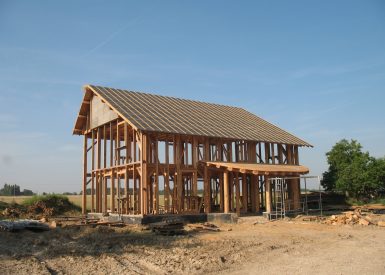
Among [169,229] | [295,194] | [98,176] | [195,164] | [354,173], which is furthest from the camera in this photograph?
[354,173]

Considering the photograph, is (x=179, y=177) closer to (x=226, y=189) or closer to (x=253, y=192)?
(x=226, y=189)

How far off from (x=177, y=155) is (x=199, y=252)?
10242 mm

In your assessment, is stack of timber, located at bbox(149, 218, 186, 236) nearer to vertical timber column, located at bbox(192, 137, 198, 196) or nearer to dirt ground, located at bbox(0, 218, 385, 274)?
dirt ground, located at bbox(0, 218, 385, 274)

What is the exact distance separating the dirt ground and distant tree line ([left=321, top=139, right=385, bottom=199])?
1505cm

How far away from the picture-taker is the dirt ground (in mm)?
9805

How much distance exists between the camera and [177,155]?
71.4ft

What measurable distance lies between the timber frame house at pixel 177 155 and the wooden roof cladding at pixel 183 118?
55 mm

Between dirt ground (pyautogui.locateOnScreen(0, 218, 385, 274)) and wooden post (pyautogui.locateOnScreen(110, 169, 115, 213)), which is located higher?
wooden post (pyautogui.locateOnScreen(110, 169, 115, 213))

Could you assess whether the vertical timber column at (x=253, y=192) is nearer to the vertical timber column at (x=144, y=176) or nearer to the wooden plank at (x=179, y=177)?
the wooden plank at (x=179, y=177)

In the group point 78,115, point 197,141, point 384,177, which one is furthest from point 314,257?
point 384,177

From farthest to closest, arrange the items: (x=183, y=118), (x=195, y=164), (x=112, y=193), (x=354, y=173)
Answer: (x=354, y=173), (x=183, y=118), (x=112, y=193), (x=195, y=164)

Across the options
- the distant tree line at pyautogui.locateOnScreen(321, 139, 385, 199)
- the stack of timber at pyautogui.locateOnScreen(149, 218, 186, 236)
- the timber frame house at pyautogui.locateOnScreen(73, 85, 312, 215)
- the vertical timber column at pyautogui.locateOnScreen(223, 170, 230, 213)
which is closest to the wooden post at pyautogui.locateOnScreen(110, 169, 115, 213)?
the timber frame house at pyautogui.locateOnScreen(73, 85, 312, 215)

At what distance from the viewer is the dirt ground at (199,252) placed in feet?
32.2

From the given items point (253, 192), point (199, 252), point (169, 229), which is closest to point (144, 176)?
point (169, 229)
